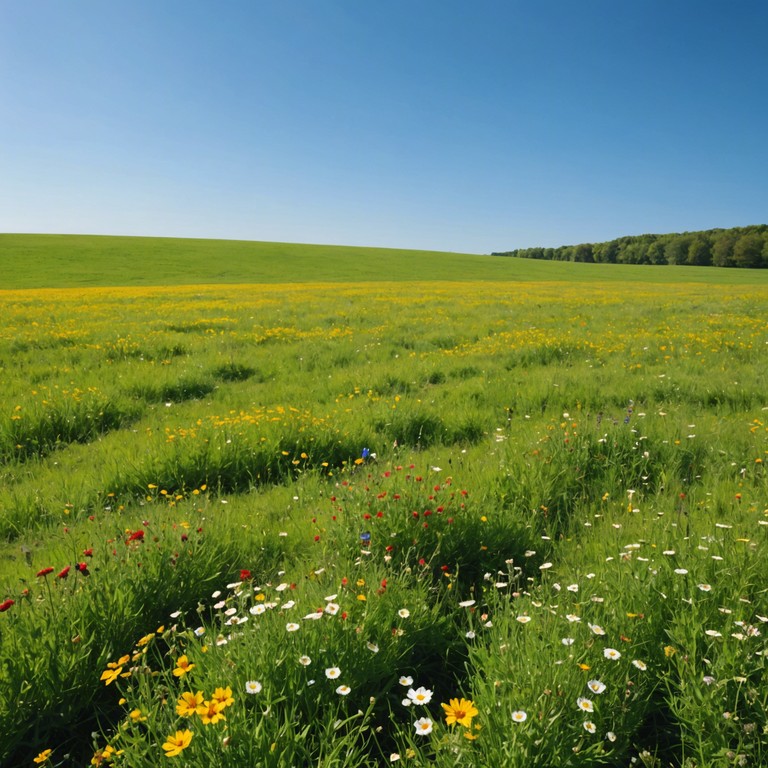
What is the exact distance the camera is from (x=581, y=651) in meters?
2.07

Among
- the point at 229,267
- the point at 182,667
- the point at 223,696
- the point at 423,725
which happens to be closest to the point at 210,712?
the point at 223,696

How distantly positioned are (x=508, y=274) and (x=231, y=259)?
107ft

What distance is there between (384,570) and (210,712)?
1.18 metres

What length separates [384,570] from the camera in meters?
2.78

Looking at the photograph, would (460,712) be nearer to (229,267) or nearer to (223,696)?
(223,696)

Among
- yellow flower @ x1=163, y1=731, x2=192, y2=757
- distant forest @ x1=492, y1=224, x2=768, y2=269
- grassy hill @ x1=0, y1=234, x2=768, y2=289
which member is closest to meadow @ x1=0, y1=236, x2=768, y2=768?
yellow flower @ x1=163, y1=731, x2=192, y2=757

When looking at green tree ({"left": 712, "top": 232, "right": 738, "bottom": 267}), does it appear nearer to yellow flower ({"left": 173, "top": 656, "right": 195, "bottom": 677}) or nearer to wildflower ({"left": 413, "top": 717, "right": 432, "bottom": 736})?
wildflower ({"left": 413, "top": 717, "right": 432, "bottom": 736})

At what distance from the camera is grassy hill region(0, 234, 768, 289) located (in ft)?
145

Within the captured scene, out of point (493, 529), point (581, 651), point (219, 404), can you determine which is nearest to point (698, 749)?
point (581, 651)

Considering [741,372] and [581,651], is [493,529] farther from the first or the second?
[741,372]

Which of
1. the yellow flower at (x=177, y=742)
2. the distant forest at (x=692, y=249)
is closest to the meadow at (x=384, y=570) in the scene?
the yellow flower at (x=177, y=742)

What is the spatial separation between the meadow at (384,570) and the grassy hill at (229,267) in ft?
131

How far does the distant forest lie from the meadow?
103255 millimetres

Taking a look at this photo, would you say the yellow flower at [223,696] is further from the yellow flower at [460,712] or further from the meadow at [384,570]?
the yellow flower at [460,712]
